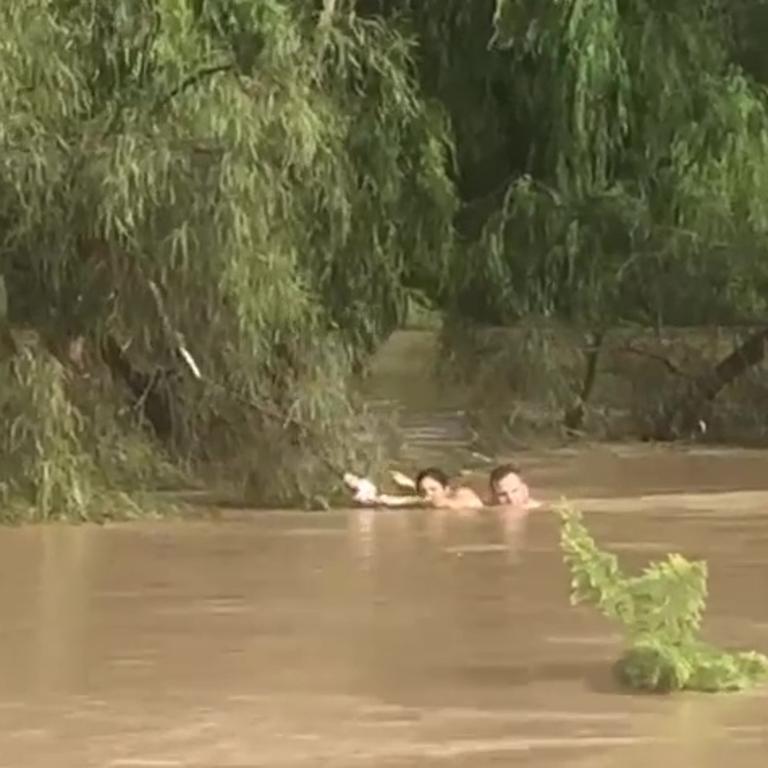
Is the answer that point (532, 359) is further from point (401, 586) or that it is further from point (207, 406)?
point (401, 586)

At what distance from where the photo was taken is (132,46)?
11.8 metres

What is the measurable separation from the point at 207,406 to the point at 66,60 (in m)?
1.82

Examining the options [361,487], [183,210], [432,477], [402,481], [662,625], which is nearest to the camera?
[662,625]

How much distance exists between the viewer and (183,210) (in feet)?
35.9

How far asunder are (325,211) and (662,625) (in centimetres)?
665

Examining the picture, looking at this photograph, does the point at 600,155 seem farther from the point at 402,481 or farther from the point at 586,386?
the point at 402,481

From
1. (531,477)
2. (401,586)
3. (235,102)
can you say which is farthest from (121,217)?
(531,477)

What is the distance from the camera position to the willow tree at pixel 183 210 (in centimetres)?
1090

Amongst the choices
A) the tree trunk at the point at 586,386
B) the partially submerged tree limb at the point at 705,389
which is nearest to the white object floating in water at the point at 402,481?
the tree trunk at the point at 586,386

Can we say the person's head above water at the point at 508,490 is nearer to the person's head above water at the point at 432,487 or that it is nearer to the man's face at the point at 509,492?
the man's face at the point at 509,492

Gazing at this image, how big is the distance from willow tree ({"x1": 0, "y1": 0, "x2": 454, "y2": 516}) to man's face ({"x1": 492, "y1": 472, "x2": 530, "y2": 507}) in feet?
2.58

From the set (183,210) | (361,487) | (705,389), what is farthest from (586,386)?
(183,210)

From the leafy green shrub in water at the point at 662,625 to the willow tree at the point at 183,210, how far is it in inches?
182

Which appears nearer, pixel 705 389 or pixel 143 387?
pixel 143 387
